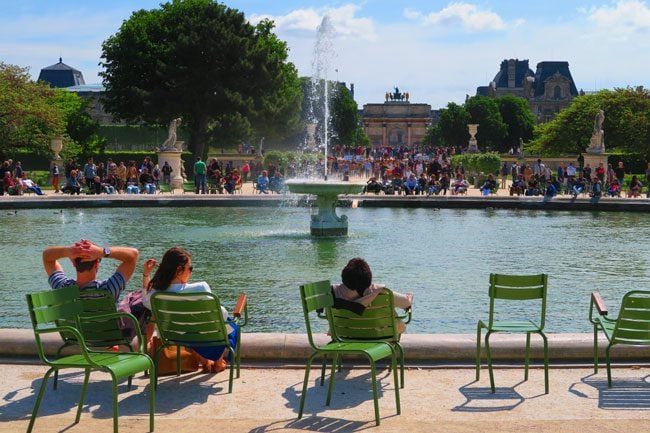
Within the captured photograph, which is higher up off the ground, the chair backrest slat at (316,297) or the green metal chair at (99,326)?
the chair backrest slat at (316,297)

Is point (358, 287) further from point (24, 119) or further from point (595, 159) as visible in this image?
point (24, 119)

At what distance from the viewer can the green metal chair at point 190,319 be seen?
6250 millimetres

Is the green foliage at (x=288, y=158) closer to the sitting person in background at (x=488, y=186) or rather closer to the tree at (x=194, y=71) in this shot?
the tree at (x=194, y=71)

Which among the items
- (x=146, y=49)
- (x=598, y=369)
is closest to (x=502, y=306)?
(x=598, y=369)

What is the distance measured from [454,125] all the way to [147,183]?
258 ft

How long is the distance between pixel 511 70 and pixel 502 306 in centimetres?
14860

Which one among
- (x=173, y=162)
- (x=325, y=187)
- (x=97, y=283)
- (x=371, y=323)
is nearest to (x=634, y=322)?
(x=371, y=323)

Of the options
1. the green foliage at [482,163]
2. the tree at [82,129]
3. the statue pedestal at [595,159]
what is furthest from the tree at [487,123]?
the statue pedestal at [595,159]

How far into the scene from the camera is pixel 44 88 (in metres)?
52.2

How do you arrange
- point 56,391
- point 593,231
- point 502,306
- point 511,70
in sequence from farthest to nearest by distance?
point 511,70 → point 593,231 → point 502,306 → point 56,391

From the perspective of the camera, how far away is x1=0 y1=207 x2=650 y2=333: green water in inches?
437

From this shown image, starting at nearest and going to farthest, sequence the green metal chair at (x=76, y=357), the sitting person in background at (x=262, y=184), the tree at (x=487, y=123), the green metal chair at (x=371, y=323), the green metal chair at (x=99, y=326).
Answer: the green metal chair at (x=76, y=357)
the green metal chair at (x=371, y=323)
the green metal chair at (x=99, y=326)
the sitting person in background at (x=262, y=184)
the tree at (x=487, y=123)

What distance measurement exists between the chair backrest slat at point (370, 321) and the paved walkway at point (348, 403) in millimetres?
392

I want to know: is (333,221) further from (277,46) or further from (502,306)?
(277,46)
